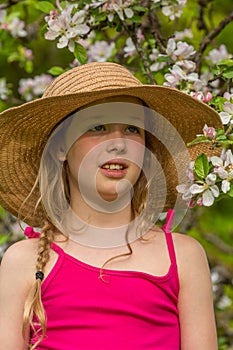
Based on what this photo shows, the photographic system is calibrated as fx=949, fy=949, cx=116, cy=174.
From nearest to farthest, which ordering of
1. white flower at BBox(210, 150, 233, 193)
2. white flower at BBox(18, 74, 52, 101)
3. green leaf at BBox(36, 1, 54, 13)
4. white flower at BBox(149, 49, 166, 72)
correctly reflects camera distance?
white flower at BBox(210, 150, 233, 193), green leaf at BBox(36, 1, 54, 13), white flower at BBox(149, 49, 166, 72), white flower at BBox(18, 74, 52, 101)

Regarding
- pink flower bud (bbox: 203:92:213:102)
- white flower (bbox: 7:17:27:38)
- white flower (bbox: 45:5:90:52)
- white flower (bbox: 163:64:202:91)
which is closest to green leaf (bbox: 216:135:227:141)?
pink flower bud (bbox: 203:92:213:102)

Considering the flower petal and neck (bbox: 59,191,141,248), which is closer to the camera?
the flower petal

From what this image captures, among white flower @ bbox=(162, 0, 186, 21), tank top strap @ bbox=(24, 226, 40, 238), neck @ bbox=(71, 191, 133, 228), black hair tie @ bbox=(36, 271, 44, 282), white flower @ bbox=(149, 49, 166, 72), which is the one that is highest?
white flower @ bbox=(162, 0, 186, 21)

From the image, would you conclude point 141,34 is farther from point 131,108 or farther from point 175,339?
point 175,339

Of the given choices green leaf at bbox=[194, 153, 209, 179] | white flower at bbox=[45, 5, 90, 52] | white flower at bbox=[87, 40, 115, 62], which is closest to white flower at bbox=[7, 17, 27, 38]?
white flower at bbox=[87, 40, 115, 62]

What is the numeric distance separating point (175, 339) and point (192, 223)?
4.74ft

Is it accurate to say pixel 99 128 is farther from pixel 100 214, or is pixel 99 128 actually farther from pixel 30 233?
pixel 30 233

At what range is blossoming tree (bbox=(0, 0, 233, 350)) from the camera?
2.81 metres

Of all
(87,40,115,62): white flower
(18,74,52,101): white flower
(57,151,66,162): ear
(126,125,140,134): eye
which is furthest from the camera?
(18,74,52,101): white flower

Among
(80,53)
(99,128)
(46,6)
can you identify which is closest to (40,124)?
(99,128)

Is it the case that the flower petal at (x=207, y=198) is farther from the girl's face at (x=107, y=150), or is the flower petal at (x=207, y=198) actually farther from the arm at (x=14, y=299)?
the arm at (x=14, y=299)

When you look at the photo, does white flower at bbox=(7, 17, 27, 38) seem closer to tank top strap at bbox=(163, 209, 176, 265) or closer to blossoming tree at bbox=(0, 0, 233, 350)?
blossoming tree at bbox=(0, 0, 233, 350)

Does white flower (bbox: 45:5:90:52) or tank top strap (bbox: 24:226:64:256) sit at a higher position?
white flower (bbox: 45:5:90:52)

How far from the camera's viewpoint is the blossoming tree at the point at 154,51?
9.21 ft
